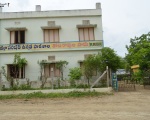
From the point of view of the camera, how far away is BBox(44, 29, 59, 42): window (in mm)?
21641

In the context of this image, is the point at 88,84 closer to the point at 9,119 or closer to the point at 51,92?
the point at 51,92

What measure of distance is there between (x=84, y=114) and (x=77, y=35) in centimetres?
1270

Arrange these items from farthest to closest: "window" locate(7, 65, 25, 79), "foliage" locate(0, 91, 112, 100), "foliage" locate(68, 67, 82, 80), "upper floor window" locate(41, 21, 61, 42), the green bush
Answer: "upper floor window" locate(41, 21, 61, 42) < "window" locate(7, 65, 25, 79) < "foliage" locate(68, 67, 82, 80) < the green bush < "foliage" locate(0, 91, 112, 100)

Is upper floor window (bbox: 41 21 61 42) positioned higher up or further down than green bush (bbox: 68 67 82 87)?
higher up

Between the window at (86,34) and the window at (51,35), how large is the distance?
2.12 meters

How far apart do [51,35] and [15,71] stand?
4.62 m

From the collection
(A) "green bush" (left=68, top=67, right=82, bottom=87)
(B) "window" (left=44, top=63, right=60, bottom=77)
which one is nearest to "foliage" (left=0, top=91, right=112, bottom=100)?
(A) "green bush" (left=68, top=67, right=82, bottom=87)

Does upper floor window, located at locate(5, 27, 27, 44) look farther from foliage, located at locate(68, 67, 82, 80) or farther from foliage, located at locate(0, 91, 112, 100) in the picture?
foliage, located at locate(0, 91, 112, 100)

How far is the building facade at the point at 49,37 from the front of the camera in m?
21.2

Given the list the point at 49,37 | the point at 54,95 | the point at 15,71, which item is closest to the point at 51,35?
the point at 49,37

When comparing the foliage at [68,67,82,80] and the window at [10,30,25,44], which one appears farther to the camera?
the window at [10,30,25,44]

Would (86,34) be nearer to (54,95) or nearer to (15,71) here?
(15,71)

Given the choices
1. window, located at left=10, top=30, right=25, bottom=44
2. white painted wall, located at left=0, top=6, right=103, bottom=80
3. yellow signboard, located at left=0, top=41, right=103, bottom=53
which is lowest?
yellow signboard, located at left=0, top=41, right=103, bottom=53

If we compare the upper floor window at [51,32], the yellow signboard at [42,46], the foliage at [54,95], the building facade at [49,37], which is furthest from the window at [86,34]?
the foliage at [54,95]
